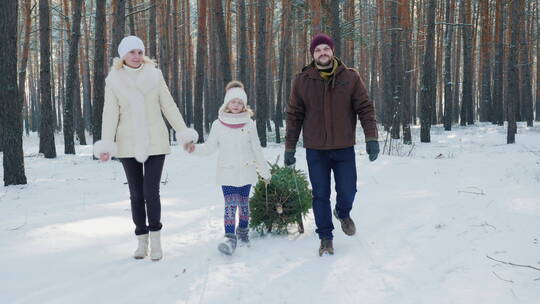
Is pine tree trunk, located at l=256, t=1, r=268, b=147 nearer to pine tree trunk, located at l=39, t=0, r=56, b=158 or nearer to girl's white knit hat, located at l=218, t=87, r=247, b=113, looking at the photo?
pine tree trunk, located at l=39, t=0, r=56, b=158

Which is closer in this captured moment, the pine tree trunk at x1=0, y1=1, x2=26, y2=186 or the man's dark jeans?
the man's dark jeans

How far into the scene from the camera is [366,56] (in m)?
38.2

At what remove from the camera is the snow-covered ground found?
10.8 ft

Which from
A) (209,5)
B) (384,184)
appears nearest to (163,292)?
(384,184)

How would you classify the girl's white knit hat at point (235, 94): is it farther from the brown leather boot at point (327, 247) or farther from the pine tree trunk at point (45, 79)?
the pine tree trunk at point (45, 79)

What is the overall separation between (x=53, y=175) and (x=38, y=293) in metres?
6.90

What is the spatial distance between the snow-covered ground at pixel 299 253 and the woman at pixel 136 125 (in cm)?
68

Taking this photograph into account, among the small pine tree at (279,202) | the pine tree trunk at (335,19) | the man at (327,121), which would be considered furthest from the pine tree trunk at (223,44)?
the man at (327,121)

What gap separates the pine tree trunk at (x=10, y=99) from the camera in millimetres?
7629

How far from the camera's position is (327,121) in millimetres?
4102

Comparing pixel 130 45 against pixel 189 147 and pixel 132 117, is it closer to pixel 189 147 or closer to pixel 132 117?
pixel 132 117

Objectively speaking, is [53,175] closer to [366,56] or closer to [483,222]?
[483,222]

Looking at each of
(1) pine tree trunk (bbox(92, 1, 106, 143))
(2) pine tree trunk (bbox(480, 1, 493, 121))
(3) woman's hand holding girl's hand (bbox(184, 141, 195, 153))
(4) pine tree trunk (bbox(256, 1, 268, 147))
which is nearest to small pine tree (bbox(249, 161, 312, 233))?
(3) woman's hand holding girl's hand (bbox(184, 141, 195, 153))

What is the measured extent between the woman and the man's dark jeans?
56.4 inches
